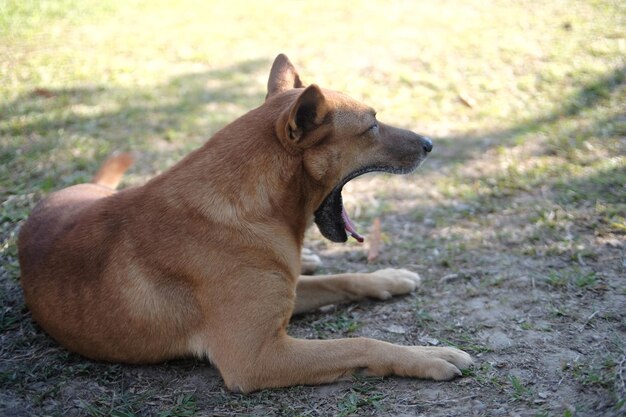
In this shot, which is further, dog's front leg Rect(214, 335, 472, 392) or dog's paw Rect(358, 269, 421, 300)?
dog's paw Rect(358, 269, 421, 300)

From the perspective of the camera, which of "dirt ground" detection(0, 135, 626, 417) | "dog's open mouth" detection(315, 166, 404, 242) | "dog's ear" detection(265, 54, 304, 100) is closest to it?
"dirt ground" detection(0, 135, 626, 417)

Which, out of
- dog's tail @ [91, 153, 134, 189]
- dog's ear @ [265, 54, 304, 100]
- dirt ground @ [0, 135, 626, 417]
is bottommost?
dirt ground @ [0, 135, 626, 417]

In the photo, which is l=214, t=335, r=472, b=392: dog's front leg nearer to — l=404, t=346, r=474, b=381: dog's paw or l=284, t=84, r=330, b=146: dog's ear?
l=404, t=346, r=474, b=381: dog's paw

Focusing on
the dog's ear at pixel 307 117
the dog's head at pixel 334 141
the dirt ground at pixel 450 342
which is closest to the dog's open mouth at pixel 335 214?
the dog's head at pixel 334 141

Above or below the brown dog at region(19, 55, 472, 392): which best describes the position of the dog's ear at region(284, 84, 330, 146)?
above

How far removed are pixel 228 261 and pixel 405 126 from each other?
12.4 feet

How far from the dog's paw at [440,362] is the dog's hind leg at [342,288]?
0.85 meters

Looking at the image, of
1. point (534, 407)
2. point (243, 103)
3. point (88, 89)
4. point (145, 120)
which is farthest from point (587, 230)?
point (88, 89)

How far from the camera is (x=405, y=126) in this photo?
6.79 meters

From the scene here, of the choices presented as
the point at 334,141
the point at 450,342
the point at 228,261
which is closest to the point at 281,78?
the point at 334,141

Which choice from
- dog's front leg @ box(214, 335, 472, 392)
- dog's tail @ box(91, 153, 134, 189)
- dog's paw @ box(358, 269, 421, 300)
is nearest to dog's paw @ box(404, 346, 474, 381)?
dog's front leg @ box(214, 335, 472, 392)

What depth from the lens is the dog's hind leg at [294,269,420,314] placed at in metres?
4.30

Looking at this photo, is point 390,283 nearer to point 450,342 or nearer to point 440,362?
point 450,342

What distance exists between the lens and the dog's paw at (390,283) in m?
4.34
